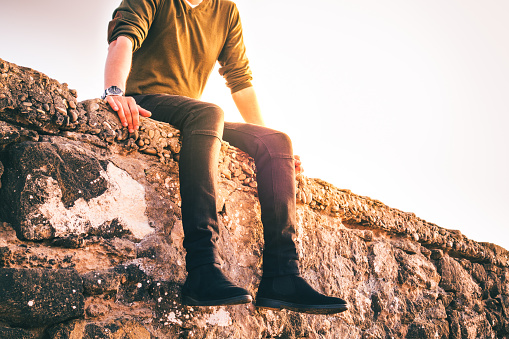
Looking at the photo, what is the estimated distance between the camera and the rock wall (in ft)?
3.38

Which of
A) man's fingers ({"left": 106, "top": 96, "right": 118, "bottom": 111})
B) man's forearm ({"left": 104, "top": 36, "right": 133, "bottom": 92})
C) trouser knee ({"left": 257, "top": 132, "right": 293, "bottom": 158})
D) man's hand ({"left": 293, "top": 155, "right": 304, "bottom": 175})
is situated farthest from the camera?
man's hand ({"left": 293, "top": 155, "right": 304, "bottom": 175})

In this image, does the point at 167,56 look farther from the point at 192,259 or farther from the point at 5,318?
the point at 5,318

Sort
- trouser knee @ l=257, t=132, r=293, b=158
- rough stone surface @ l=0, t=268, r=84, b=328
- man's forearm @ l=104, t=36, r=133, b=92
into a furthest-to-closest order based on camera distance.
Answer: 1. trouser knee @ l=257, t=132, r=293, b=158
2. man's forearm @ l=104, t=36, r=133, b=92
3. rough stone surface @ l=0, t=268, r=84, b=328

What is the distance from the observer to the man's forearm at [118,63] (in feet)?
4.76

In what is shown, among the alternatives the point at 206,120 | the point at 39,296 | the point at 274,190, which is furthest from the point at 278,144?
the point at 39,296

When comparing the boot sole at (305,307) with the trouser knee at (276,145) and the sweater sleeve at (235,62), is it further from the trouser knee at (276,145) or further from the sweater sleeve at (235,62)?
the sweater sleeve at (235,62)

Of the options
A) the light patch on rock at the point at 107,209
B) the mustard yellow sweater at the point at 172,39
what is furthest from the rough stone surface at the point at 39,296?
the mustard yellow sweater at the point at 172,39

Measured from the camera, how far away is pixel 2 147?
106cm

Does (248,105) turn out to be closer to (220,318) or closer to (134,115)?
(134,115)

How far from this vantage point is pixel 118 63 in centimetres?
151

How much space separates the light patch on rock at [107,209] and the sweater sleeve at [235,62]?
3.52 feet

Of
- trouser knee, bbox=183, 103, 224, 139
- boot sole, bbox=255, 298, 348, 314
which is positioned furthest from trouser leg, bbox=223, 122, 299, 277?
trouser knee, bbox=183, 103, 224, 139

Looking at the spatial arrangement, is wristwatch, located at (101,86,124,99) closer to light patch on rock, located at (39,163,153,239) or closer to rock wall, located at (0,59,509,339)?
rock wall, located at (0,59,509,339)

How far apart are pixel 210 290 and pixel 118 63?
902 millimetres
